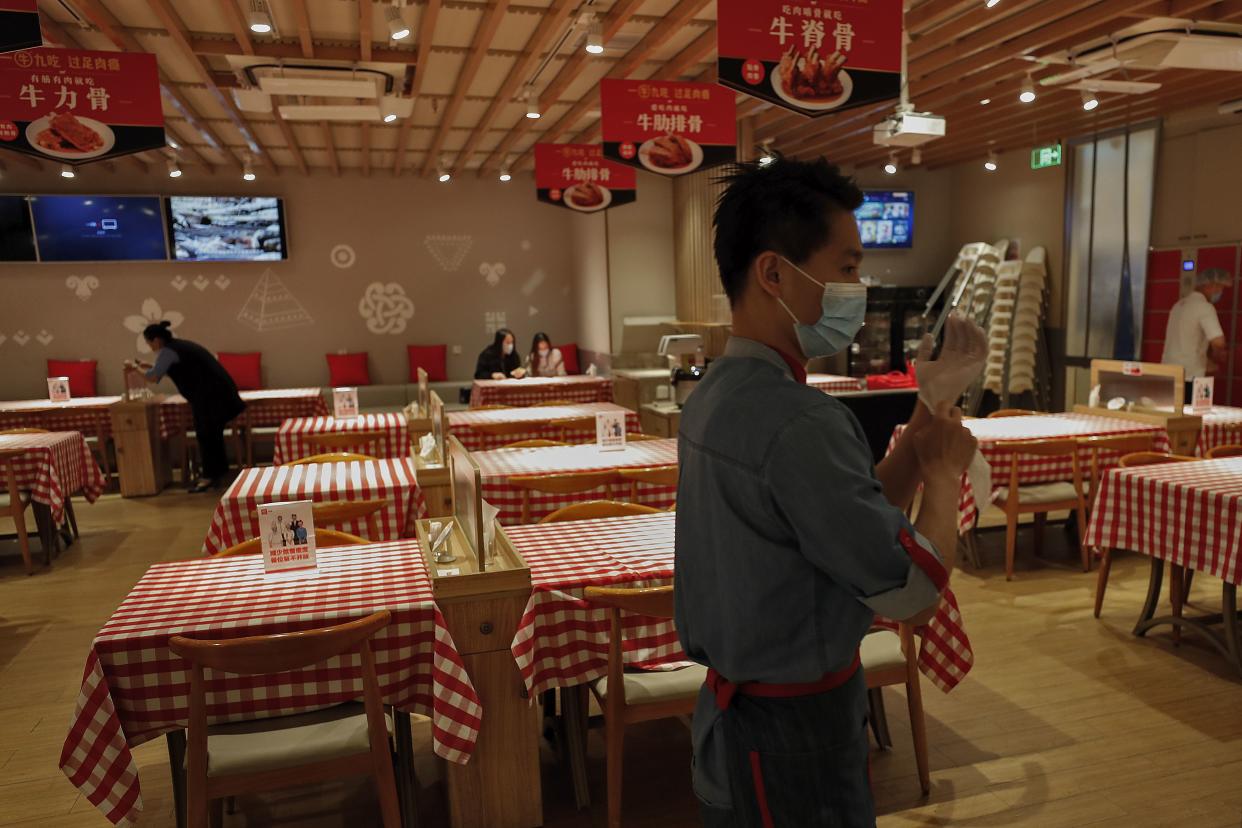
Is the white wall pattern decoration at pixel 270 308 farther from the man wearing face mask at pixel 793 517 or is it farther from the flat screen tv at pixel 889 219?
the man wearing face mask at pixel 793 517

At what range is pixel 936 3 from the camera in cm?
531

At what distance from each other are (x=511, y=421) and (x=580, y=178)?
2.69 meters

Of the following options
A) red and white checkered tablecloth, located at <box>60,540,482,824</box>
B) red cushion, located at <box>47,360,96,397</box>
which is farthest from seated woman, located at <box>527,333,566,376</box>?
red and white checkered tablecloth, located at <box>60,540,482,824</box>

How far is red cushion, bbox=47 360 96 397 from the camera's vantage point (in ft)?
34.6

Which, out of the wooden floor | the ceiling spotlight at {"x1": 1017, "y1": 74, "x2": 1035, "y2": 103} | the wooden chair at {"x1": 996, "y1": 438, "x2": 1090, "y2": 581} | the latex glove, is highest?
the ceiling spotlight at {"x1": 1017, "y1": 74, "x2": 1035, "y2": 103}

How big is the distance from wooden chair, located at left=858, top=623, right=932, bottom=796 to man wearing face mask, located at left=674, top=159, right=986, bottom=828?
138 cm

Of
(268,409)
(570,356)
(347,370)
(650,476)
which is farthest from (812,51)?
(347,370)

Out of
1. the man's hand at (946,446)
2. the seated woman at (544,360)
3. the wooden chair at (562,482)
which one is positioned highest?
the man's hand at (946,446)

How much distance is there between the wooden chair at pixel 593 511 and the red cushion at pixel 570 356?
9.02 metres

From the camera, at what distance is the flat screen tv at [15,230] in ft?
33.6

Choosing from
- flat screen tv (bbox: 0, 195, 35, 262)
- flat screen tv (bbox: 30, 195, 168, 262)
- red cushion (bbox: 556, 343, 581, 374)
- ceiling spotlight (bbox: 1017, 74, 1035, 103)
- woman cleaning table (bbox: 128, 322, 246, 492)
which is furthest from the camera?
red cushion (bbox: 556, 343, 581, 374)

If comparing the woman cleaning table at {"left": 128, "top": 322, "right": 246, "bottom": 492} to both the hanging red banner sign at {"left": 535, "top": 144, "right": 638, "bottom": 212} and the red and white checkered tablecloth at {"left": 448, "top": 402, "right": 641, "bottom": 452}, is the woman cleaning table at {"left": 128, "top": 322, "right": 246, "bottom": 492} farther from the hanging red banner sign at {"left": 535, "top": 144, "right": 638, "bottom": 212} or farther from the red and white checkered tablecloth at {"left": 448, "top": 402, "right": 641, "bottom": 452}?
the hanging red banner sign at {"left": 535, "top": 144, "right": 638, "bottom": 212}

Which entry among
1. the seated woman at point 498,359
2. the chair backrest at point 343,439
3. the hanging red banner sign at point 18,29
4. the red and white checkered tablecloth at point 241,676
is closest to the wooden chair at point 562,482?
the red and white checkered tablecloth at point 241,676

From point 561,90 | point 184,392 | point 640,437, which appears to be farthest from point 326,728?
point 184,392
